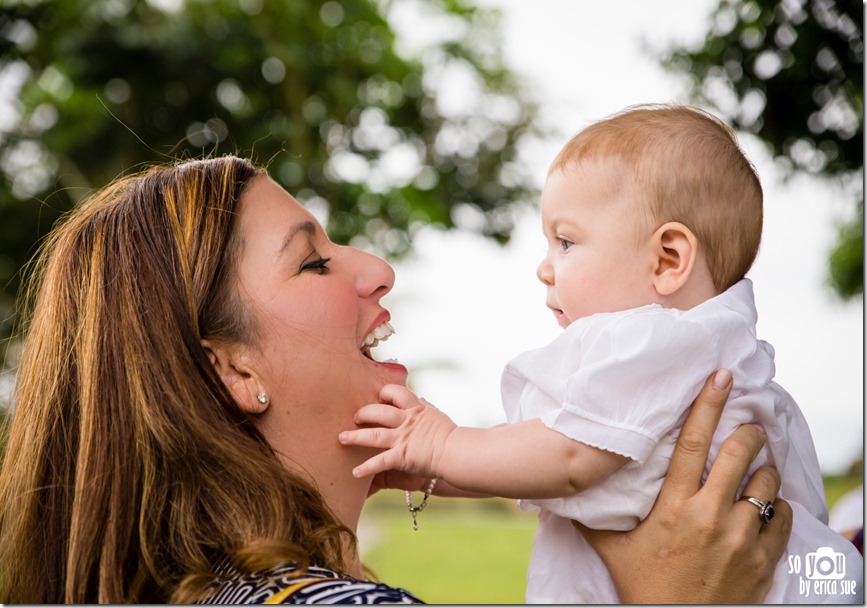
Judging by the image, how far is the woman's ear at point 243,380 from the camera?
1.60 meters

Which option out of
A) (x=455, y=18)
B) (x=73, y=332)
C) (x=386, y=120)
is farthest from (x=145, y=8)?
(x=73, y=332)

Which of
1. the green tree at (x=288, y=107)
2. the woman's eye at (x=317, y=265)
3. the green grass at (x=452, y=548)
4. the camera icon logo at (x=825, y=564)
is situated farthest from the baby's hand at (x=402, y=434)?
the green grass at (x=452, y=548)

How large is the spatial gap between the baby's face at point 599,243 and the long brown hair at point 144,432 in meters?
0.56

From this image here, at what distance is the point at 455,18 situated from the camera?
23.1 feet

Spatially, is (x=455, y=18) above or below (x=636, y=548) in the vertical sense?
above

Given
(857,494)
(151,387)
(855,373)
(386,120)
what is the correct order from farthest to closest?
1. (386,120)
2. (855,373)
3. (857,494)
4. (151,387)

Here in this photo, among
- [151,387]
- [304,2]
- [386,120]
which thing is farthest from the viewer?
[386,120]

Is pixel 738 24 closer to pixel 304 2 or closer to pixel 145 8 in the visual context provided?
pixel 304 2

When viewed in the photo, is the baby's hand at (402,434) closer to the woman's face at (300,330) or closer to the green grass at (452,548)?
the woman's face at (300,330)

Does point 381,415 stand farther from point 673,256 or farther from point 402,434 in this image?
point 673,256

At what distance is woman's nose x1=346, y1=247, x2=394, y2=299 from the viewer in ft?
5.58

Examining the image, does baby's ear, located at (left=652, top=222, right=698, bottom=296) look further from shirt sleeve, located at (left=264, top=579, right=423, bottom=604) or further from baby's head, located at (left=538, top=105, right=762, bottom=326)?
shirt sleeve, located at (left=264, top=579, right=423, bottom=604)

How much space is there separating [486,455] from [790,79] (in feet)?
10.4

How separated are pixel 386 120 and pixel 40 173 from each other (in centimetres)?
247
